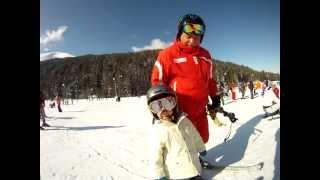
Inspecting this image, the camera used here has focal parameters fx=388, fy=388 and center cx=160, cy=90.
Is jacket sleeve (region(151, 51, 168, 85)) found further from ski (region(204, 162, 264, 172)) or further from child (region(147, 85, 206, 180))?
ski (region(204, 162, 264, 172))

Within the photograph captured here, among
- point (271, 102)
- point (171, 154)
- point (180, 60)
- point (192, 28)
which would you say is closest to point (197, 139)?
point (171, 154)

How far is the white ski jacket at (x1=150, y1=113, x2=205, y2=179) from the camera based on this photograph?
310 centimetres

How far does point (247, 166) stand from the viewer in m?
3.61

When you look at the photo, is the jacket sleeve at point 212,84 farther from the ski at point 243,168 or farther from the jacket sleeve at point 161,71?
the ski at point 243,168

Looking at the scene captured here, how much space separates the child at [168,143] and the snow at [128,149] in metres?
0.44

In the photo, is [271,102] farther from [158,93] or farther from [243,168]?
[158,93]

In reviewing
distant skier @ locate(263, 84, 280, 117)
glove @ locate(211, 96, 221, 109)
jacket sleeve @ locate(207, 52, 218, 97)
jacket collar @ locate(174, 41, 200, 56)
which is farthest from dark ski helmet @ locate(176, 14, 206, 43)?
distant skier @ locate(263, 84, 280, 117)

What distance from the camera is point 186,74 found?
3348 mm

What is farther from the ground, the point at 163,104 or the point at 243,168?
the point at 163,104

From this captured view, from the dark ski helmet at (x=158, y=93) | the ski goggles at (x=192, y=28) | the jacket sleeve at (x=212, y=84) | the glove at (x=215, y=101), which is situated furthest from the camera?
the glove at (x=215, y=101)

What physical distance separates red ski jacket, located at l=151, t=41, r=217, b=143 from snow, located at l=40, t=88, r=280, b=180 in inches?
18.8

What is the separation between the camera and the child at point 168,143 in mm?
3096

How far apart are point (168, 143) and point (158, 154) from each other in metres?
0.12

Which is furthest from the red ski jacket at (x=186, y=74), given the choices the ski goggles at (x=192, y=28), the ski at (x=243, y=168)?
the ski at (x=243, y=168)
